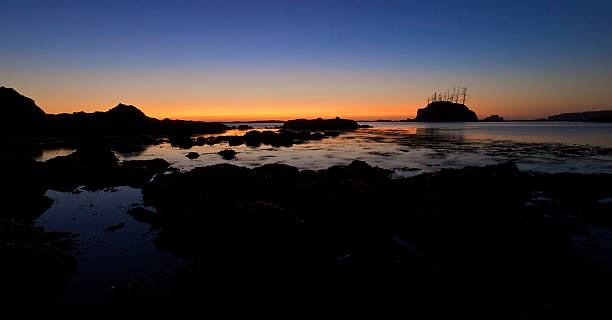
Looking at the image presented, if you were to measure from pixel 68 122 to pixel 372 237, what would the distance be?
292 feet

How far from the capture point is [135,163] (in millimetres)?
19859

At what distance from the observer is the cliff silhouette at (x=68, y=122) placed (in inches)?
2360

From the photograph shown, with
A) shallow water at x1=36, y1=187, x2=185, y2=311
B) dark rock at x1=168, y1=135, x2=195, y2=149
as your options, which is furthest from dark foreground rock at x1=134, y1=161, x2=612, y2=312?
dark rock at x1=168, y1=135, x2=195, y2=149

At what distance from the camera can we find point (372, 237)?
734 cm

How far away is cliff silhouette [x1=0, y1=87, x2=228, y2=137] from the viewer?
59938 millimetres

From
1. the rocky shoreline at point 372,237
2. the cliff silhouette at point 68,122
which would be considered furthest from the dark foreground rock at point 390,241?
the cliff silhouette at point 68,122

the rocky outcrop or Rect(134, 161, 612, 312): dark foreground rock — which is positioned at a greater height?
the rocky outcrop

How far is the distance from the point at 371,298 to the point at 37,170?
70.4 ft

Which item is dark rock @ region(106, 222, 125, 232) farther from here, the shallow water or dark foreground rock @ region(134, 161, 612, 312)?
dark foreground rock @ region(134, 161, 612, 312)

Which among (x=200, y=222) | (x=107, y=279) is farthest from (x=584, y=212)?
(x=107, y=279)

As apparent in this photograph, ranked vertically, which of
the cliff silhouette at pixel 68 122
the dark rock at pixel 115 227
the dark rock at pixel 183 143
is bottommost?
the dark rock at pixel 115 227

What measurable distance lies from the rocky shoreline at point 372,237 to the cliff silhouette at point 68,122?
69.4m

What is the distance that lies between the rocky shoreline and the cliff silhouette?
228 feet

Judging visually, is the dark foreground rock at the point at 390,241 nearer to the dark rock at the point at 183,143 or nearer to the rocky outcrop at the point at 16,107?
the dark rock at the point at 183,143
